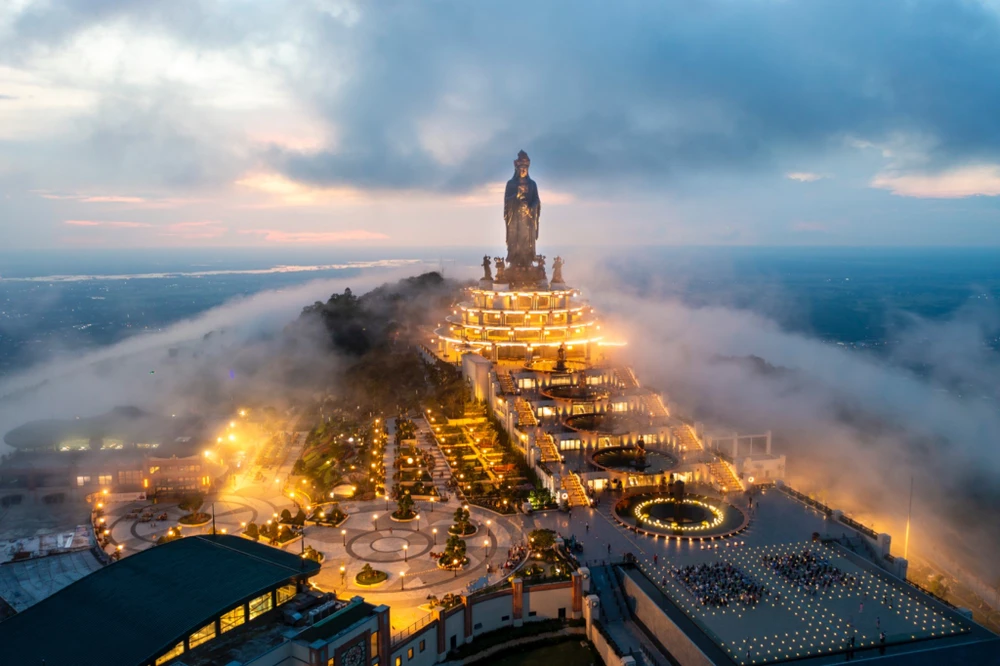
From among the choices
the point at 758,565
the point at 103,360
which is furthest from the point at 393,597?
the point at 103,360

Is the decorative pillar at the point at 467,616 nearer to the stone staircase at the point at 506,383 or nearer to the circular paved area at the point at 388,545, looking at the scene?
the circular paved area at the point at 388,545

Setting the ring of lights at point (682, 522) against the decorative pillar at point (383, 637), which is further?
the ring of lights at point (682, 522)

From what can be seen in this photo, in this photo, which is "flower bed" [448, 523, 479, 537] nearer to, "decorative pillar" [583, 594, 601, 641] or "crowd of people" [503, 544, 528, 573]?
"crowd of people" [503, 544, 528, 573]

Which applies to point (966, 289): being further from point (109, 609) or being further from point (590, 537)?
point (109, 609)

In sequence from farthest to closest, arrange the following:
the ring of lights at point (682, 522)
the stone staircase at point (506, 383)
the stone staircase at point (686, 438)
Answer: the stone staircase at point (506, 383) → the stone staircase at point (686, 438) → the ring of lights at point (682, 522)

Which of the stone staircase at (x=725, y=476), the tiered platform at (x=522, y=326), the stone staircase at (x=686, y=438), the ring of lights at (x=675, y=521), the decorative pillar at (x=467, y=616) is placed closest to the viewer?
the decorative pillar at (x=467, y=616)

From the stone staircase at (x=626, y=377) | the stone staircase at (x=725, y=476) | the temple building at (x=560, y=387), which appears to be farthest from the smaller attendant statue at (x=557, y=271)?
the stone staircase at (x=725, y=476)
